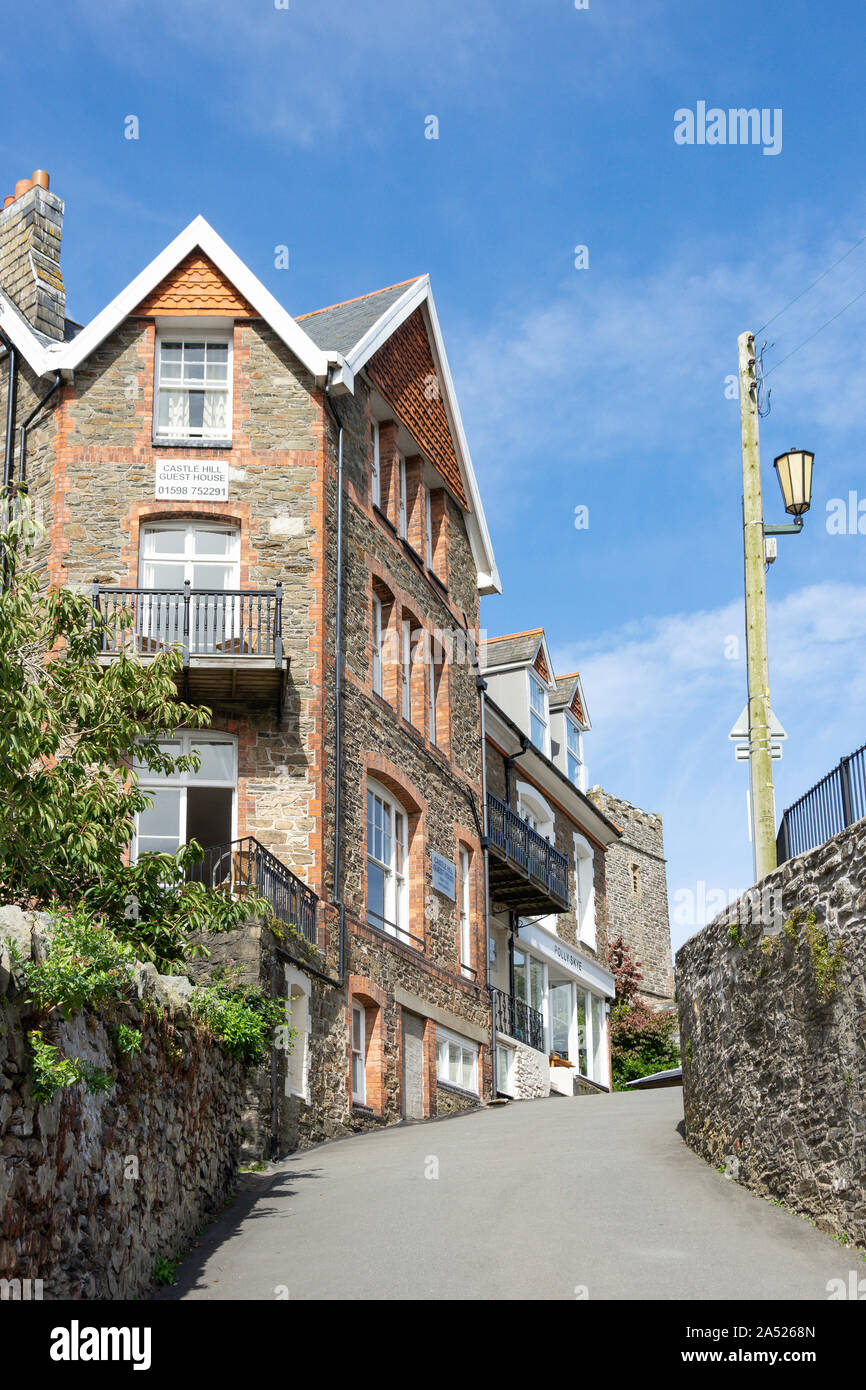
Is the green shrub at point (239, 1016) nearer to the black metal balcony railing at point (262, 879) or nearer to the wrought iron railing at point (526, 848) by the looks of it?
the black metal balcony railing at point (262, 879)

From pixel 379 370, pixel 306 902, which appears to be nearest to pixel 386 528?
pixel 379 370

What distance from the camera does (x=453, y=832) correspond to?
2664cm

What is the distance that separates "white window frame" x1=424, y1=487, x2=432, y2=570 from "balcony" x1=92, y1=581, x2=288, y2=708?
5716 mm

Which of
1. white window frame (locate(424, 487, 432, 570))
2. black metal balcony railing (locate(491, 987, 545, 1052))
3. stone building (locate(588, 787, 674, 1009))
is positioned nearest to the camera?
white window frame (locate(424, 487, 432, 570))

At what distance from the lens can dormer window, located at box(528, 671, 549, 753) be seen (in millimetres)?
35219

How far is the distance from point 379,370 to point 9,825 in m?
15.6

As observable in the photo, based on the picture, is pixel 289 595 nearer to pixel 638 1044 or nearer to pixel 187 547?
pixel 187 547

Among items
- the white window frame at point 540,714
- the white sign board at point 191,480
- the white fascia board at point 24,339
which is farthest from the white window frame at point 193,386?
the white window frame at point 540,714

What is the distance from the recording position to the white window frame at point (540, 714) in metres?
35.1

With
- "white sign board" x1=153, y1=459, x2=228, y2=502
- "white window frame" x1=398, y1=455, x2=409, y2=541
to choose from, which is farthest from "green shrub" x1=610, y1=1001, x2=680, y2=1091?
"white sign board" x1=153, y1=459, x2=228, y2=502

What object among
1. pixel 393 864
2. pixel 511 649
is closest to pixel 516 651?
pixel 511 649

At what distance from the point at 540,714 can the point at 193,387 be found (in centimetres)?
1477

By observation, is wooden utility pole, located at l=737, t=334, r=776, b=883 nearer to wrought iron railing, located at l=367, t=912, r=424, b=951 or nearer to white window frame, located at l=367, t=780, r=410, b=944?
wrought iron railing, located at l=367, t=912, r=424, b=951
